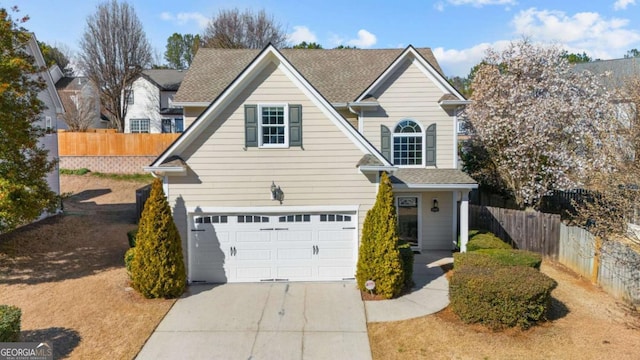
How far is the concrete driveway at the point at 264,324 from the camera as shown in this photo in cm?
874

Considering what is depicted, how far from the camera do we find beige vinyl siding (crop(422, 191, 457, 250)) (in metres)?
16.8

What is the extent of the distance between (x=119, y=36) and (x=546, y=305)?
3974 centimetres

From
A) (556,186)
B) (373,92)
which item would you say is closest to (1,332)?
(373,92)

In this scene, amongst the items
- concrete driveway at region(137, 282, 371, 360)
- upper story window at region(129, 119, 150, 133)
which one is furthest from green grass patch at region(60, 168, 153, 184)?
concrete driveway at region(137, 282, 371, 360)

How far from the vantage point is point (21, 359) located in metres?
8.09

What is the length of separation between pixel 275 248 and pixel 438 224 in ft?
24.2

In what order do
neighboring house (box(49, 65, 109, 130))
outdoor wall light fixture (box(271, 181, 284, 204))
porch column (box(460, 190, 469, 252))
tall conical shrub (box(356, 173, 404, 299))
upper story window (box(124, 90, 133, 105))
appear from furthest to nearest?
neighboring house (box(49, 65, 109, 130)) < upper story window (box(124, 90, 133, 105)) < porch column (box(460, 190, 469, 252)) < outdoor wall light fixture (box(271, 181, 284, 204)) < tall conical shrub (box(356, 173, 404, 299))

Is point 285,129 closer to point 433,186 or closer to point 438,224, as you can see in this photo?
point 433,186

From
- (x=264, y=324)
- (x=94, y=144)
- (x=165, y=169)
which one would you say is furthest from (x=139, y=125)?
(x=264, y=324)

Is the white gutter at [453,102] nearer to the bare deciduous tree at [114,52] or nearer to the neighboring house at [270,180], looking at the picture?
the neighboring house at [270,180]

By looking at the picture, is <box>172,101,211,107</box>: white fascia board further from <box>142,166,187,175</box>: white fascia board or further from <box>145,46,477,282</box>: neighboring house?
<box>142,166,187,175</box>: white fascia board

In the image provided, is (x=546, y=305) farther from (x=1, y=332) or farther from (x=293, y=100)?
(x=1, y=332)

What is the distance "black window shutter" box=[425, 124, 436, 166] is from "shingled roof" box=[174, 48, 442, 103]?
3351mm

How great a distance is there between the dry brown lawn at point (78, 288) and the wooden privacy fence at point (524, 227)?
521 inches
